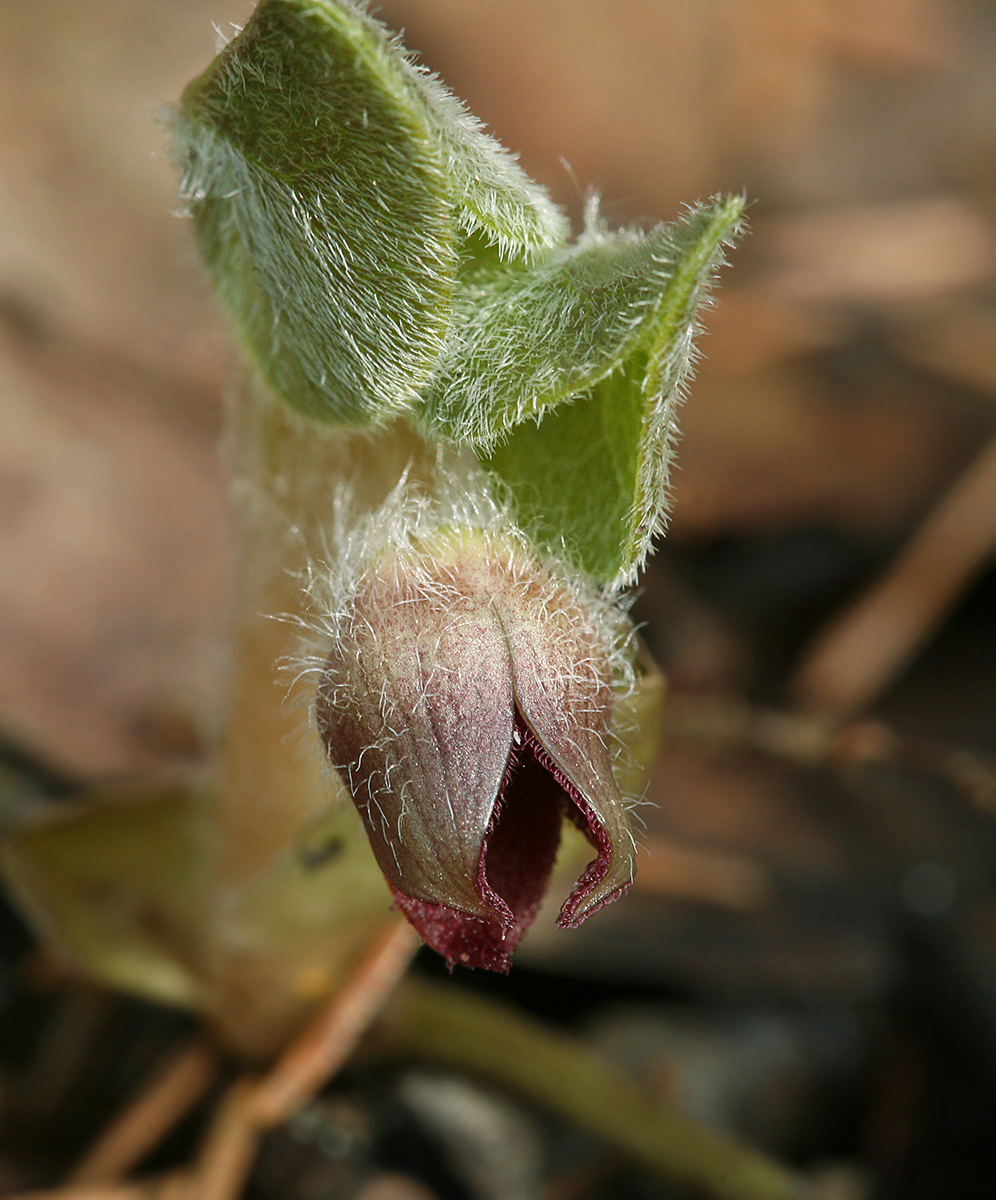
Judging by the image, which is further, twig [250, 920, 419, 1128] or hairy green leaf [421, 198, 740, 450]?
twig [250, 920, 419, 1128]

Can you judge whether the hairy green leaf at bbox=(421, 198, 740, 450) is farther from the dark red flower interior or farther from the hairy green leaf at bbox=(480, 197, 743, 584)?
the dark red flower interior

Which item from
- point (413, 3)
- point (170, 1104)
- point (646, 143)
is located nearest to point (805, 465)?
point (646, 143)

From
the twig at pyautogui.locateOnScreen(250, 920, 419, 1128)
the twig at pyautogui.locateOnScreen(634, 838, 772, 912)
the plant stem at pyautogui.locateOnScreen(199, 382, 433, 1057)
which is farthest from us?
the twig at pyautogui.locateOnScreen(634, 838, 772, 912)

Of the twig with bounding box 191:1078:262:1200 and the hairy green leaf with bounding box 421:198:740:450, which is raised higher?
the hairy green leaf with bounding box 421:198:740:450

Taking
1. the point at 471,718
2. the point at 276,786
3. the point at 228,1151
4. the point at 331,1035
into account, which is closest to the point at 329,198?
the point at 471,718

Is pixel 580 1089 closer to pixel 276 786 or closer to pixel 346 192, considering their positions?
pixel 276 786

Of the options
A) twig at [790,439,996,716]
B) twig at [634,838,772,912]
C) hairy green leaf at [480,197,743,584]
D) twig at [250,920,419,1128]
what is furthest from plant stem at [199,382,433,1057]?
twig at [790,439,996,716]
